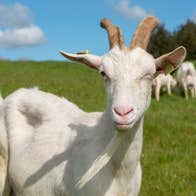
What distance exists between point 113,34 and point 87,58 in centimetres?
33

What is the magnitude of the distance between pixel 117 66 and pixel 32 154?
1843mm

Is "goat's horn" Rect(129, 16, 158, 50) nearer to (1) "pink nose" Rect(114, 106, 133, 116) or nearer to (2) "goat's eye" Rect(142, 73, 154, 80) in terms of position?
(2) "goat's eye" Rect(142, 73, 154, 80)

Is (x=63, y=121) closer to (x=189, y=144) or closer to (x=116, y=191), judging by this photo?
(x=116, y=191)

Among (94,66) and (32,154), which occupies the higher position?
(94,66)

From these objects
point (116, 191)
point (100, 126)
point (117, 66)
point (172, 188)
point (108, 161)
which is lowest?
point (172, 188)

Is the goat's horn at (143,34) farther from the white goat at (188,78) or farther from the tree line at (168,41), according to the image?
the tree line at (168,41)

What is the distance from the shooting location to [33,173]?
534 centimetres

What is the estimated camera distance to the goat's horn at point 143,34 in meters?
4.38

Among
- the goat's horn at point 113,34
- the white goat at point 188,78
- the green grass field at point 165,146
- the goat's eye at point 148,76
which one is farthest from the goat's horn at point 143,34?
the white goat at point 188,78

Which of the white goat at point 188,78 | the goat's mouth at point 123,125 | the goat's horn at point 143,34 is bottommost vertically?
the goat's mouth at point 123,125

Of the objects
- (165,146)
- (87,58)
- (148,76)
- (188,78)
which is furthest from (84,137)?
(188,78)

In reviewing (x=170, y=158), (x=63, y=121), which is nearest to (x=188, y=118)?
(x=170, y=158)

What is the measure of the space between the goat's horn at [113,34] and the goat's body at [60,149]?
0.75m

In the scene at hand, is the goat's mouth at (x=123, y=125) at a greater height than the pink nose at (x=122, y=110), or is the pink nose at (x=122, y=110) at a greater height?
the pink nose at (x=122, y=110)
